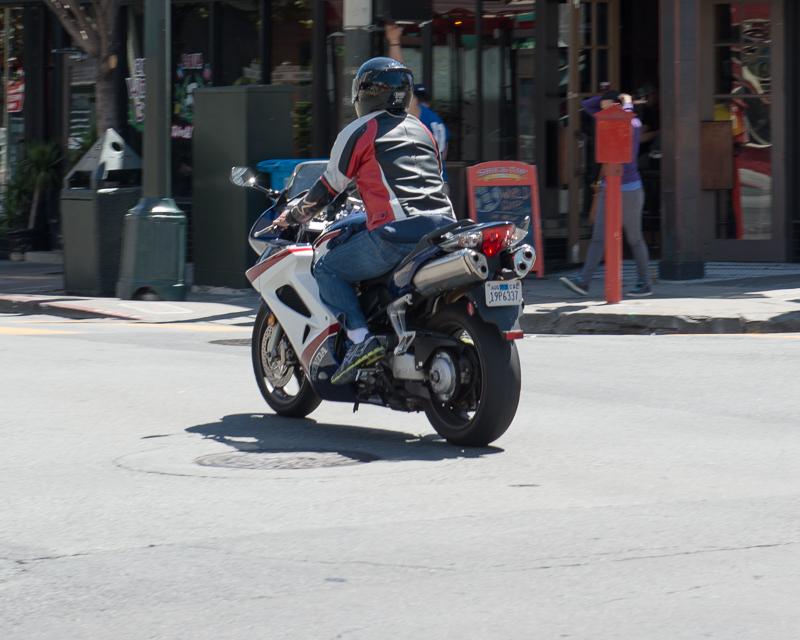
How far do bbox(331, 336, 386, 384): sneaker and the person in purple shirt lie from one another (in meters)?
6.31

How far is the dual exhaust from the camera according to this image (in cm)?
742

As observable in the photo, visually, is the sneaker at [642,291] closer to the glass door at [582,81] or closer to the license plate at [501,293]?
the glass door at [582,81]

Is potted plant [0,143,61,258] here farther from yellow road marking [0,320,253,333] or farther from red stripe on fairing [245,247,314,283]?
red stripe on fairing [245,247,314,283]

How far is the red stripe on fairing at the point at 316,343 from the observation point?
8.27 meters

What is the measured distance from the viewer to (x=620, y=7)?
720 inches

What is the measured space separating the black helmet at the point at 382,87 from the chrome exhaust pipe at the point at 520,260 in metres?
1.06

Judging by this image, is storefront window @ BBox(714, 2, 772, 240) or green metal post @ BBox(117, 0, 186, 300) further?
storefront window @ BBox(714, 2, 772, 240)

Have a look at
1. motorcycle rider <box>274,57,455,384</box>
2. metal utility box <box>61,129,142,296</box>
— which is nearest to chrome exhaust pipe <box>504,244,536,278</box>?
motorcycle rider <box>274,57,455,384</box>

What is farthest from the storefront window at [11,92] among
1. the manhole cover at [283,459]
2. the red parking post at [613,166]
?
the manhole cover at [283,459]

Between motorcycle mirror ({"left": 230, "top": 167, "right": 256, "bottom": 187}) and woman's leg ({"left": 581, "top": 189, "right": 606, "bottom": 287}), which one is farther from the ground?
motorcycle mirror ({"left": 230, "top": 167, "right": 256, "bottom": 187})

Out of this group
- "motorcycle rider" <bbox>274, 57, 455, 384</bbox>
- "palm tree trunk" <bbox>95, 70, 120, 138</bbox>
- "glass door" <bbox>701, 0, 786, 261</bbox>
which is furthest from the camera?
"palm tree trunk" <bbox>95, 70, 120, 138</bbox>

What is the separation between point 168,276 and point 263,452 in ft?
25.6

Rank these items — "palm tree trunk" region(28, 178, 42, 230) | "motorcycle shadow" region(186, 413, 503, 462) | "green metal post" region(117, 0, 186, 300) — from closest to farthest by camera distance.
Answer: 1. "motorcycle shadow" region(186, 413, 503, 462)
2. "green metal post" region(117, 0, 186, 300)
3. "palm tree trunk" region(28, 178, 42, 230)

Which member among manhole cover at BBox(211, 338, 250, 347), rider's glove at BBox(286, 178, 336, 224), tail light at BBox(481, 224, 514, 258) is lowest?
manhole cover at BBox(211, 338, 250, 347)
